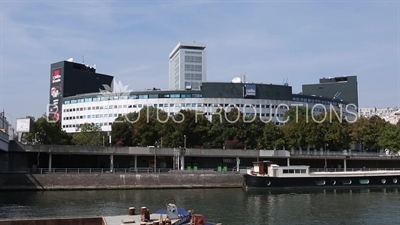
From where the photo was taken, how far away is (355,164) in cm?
10181

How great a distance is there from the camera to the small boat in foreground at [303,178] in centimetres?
7381

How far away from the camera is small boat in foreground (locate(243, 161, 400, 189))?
242 ft

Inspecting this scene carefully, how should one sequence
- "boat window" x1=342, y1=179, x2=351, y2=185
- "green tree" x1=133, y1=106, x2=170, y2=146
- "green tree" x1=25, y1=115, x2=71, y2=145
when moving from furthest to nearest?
"green tree" x1=133, y1=106, x2=170, y2=146
"green tree" x1=25, y1=115, x2=71, y2=145
"boat window" x1=342, y1=179, x2=351, y2=185

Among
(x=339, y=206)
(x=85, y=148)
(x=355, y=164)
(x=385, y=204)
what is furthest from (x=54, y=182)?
(x=355, y=164)

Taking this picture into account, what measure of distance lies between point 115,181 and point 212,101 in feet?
253

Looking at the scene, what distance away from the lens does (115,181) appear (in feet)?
230

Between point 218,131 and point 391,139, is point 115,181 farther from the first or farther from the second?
point 391,139

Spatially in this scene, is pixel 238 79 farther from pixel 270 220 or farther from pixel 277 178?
pixel 270 220

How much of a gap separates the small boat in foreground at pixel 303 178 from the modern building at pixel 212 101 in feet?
199

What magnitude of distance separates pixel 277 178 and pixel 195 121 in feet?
87.1

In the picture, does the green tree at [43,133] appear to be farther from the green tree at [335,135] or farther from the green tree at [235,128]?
the green tree at [335,135]

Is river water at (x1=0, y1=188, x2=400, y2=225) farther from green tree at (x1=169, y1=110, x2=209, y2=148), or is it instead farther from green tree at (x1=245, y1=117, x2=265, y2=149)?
green tree at (x1=245, y1=117, x2=265, y2=149)

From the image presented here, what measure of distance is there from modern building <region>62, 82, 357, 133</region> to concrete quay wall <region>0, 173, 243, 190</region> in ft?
205

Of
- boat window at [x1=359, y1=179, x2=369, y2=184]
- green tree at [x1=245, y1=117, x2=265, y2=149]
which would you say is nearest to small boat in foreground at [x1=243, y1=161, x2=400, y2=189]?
boat window at [x1=359, y1=179, x2=369, y2=184]
